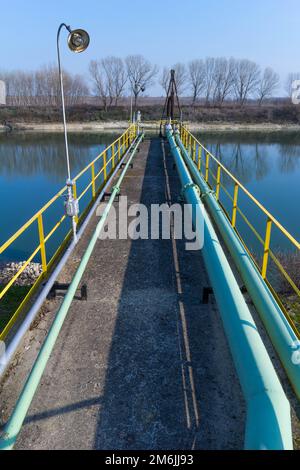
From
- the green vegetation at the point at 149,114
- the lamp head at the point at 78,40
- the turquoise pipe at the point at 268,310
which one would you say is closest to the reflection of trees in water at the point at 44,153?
the green vegetation at the point at 149,114

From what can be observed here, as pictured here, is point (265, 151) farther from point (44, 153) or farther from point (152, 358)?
point (152, 358)

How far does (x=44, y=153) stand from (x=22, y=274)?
24851mm

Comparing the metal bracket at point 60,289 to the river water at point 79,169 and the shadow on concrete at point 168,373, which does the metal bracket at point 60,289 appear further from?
the river water at point 79,169

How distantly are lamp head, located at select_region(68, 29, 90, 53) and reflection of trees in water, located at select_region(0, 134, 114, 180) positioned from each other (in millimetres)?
19487

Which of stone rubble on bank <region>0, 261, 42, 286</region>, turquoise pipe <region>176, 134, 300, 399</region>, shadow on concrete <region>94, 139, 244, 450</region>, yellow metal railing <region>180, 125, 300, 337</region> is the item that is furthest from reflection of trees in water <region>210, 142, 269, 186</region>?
shadow on concrete <region>94, 139, 244, 450</region>

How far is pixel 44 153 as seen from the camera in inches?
1320

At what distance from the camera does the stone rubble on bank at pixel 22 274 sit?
10367 millimetres

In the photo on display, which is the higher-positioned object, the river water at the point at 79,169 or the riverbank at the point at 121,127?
the riverbank at the point at 121,127

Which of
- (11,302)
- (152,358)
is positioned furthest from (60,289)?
(11,302)

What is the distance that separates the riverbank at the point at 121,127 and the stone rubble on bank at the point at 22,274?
140 ft

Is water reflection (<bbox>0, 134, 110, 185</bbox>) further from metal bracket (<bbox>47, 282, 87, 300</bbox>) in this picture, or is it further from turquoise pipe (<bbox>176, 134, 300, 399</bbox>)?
turquoise pipe (<bbox>176, 134, 300, 399</bbox>)

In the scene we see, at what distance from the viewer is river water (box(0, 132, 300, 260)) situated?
15227mm
